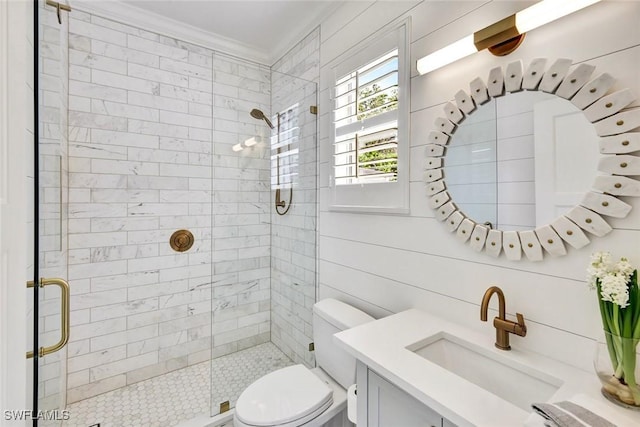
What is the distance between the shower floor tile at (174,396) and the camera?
1.90m

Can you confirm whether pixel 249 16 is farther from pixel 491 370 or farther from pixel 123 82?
pixel 491 370

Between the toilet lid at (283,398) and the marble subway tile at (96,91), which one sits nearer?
the toilet lid at (283,398)

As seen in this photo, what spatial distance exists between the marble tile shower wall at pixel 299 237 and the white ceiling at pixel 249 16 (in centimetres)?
14

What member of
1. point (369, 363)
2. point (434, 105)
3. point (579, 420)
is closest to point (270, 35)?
point (434, 105)

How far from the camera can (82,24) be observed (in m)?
2.03

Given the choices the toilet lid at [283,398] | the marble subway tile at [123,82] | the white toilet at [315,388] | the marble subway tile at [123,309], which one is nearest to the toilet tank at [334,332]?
the white toilet at [315,388]

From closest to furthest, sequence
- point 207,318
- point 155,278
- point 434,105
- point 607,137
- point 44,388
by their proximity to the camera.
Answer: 1. point 607,137
2. point 44,388
3. point 434,105
4. point 155,278
5. point 207,318

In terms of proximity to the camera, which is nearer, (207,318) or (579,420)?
(579,420)

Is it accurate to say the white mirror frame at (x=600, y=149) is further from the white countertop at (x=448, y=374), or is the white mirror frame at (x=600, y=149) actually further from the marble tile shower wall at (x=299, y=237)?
the marble tile shower wall at (x=299, y=237)

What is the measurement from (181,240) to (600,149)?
260 cm

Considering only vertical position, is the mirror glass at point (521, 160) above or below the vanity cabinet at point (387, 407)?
above

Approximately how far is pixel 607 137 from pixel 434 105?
0.65 meters

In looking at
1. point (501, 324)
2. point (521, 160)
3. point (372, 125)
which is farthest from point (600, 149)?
point (372, 125)

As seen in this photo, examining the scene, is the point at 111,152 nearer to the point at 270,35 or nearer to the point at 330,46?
the point at 270,35
